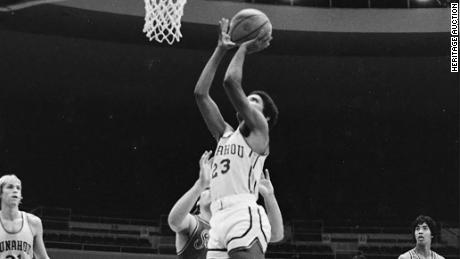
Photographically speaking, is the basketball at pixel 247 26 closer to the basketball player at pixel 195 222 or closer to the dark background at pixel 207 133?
the basketball player at pixel 195 222

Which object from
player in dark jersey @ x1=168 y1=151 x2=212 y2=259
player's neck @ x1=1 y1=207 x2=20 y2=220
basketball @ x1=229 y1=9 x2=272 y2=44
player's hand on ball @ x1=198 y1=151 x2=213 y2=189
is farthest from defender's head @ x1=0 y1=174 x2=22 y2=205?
basketball @ x1=229 y1=9 x2=272 y2=44

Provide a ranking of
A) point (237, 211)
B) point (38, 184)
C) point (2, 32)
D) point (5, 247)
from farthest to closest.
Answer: point (38, 184)
point (2, 32)
point (5, 247)
point (237, 211)

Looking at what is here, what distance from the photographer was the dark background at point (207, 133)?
60.1 feet

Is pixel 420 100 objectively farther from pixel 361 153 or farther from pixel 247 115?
pixel 247 115

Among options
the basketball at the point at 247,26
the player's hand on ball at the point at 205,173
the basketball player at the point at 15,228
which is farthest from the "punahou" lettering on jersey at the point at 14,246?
the basketball at the point at 247,26

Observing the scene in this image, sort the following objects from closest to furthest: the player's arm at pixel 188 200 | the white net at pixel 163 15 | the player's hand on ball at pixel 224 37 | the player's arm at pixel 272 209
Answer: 1. the player's hand on ball at pixel 224 37
2. the player's arm at pixel 188 200
3. the player's arm at pixel 272 209
4. the white net at pixel 163 15

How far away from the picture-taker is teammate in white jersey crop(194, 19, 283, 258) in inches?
160

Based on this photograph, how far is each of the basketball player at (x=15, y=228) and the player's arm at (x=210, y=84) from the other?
9.36ft

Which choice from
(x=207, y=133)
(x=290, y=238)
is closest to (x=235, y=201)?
(x=290, y=238)

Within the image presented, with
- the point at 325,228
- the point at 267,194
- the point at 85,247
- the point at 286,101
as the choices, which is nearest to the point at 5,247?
the point at 267,194

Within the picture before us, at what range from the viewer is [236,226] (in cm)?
407

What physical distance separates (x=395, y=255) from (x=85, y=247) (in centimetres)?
672

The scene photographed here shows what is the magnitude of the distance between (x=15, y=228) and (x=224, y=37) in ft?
11.6

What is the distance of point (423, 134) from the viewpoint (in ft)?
65.1
